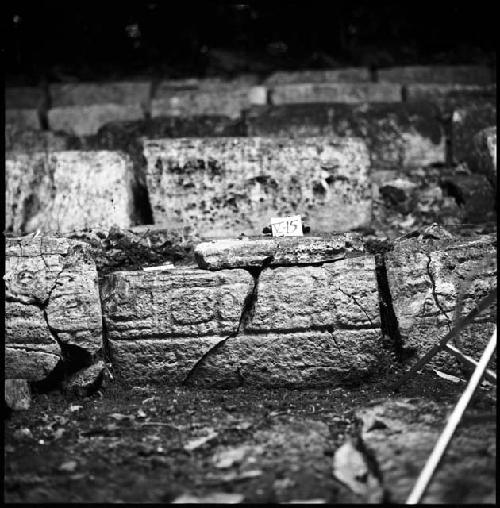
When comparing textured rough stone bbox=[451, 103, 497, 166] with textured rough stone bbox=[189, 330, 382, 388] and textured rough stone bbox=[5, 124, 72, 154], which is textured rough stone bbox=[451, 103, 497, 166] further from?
textured rough stone bbox=[5, 124, 72, 154]

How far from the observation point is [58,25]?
14.4 feet

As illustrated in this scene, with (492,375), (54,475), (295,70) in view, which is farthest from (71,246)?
(295,70)

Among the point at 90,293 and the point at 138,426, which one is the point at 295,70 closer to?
the point at 90,293

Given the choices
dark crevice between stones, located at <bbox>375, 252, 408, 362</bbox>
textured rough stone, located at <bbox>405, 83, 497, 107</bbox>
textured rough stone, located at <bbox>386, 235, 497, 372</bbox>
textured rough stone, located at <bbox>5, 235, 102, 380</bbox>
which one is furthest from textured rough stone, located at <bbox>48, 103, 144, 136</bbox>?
textured rough stone, located at <bbox>386, 235, 497, 372</bbox>

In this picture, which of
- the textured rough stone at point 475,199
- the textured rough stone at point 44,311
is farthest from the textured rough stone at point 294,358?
the textured rough stone at point 475,199

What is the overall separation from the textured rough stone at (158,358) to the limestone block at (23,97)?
2.24 metres

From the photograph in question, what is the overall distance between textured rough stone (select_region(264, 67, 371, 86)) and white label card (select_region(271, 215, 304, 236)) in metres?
1.78

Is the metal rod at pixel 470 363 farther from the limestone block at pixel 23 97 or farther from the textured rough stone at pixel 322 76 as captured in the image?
the limestone block at pixel 23 97

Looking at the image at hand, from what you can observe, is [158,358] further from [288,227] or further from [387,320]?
[387,320]

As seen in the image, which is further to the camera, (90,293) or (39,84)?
(39,84)

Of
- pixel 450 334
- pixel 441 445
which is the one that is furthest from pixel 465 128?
pixel 441 445

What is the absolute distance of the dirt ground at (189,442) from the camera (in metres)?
1.76

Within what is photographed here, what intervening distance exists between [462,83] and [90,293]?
9.85 feet

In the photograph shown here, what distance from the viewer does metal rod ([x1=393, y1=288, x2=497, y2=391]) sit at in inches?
82.4
